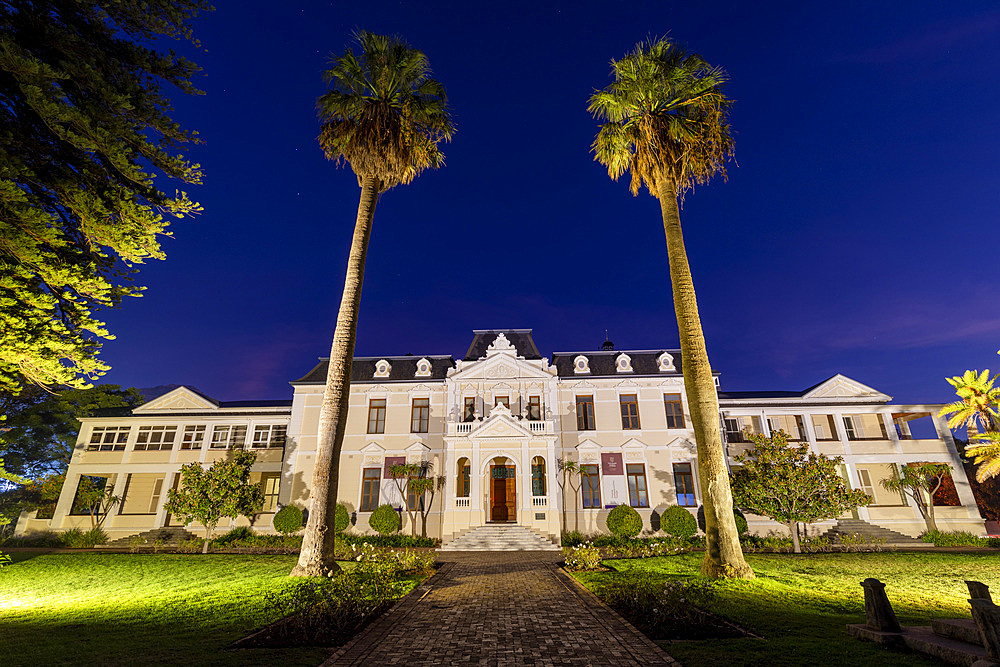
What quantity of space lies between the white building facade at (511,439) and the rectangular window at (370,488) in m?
0.07

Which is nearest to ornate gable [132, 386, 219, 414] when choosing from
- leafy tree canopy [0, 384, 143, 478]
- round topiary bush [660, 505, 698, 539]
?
leafy tree canopy [0, 384, 143, 478]

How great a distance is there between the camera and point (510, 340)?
1188 inches

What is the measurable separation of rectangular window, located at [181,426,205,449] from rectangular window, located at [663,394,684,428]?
97.4ft

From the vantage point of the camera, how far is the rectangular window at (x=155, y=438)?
2820cm

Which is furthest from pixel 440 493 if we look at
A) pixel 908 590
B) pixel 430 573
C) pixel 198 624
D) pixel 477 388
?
pixel 908 590

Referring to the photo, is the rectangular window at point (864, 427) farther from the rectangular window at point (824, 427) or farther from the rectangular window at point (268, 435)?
the rectangular window at point (268, 435)

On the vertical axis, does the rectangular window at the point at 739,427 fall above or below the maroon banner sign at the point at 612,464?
above

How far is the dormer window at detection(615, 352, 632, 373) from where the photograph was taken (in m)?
28.4

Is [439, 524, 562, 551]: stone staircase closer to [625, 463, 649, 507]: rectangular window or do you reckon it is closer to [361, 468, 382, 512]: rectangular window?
[625, 463, 649, 507]: rectangular window

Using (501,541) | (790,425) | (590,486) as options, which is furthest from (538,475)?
(790,425)

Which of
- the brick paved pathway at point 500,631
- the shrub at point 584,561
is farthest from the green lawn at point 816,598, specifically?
the brick paved pathway at point 500,631

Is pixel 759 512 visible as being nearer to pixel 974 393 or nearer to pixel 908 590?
pixel 908 590

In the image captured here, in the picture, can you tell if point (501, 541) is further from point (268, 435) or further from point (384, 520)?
point (268, 435)

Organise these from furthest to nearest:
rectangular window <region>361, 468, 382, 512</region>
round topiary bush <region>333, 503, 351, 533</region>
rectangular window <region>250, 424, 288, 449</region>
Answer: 1. rectangular window <region>250, 424, 288, 449</region>
2. rectangular window <region>361, 468, 382, 512</region>
3. round topiary bush <region>333, 503, 351, 533</region>
